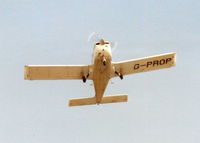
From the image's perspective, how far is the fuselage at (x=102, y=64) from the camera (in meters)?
32.4

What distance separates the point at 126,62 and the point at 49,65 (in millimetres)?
5139

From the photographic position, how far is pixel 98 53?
32469mm

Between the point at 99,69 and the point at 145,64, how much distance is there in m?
4.31

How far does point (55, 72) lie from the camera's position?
35531 millimetres

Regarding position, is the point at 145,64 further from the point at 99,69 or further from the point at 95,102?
the point at 95,102

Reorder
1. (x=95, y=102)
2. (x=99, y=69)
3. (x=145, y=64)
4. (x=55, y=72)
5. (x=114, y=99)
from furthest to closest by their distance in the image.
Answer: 1. (x=114, y=99)
2. (x=95, y=102)
3. (x=145, y=64)
4. (x=55, y=72)
5. (x=99, y=69)

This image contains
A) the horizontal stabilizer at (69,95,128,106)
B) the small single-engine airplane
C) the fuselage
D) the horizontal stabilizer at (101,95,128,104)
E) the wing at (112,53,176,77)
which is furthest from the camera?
the horizontal stabilizer at (101,95,128,104)

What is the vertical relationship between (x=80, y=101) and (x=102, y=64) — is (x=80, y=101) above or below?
below

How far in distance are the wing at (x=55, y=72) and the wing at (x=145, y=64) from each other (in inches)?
91.5

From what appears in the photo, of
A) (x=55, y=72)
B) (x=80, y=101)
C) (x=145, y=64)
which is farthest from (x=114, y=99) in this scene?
(x=55, y=72)

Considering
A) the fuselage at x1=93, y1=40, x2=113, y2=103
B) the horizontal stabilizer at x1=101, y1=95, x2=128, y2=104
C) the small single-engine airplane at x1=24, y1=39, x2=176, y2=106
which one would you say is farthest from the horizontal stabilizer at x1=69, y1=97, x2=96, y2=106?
the fuselage at x1=93, y1=40, x2=113, y2=103

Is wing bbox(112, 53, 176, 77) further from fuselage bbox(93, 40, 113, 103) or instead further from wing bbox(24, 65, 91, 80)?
wing bbox(24, 65, 91, 80)

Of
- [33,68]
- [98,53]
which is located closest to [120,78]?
[98,53]

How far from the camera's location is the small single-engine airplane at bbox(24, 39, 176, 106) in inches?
1293
